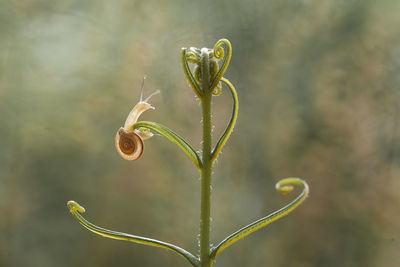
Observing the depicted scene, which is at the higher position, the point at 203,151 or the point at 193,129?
the point at 203,151

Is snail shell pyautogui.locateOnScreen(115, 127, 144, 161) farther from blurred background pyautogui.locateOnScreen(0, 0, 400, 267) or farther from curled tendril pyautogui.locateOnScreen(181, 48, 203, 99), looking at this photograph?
blurred background pyautogui.locateOnScreen(0, 0, 400, 267)

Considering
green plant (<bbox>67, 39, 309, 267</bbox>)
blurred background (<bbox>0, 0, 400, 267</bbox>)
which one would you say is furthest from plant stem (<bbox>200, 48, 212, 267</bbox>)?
blurred background (<bbox>0, 0, 400, 267</bbox>)

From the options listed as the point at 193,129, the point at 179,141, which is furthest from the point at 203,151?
the point at 193,129

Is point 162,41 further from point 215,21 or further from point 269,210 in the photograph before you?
point 269,210

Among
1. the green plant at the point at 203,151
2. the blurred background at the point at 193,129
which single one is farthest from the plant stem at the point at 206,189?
the blurred background at the point at 193,129

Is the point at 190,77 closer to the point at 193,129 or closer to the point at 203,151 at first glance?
the point at 203,151

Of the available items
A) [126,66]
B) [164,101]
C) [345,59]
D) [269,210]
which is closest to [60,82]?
[126,66]
